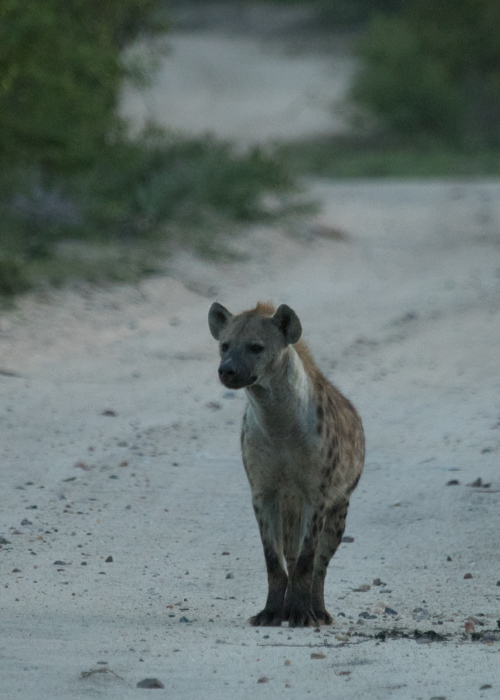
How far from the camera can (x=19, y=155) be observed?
30.9 ft

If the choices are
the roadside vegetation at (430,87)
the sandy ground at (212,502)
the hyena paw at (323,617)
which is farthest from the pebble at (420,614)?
the roadside vegetation at (430,87)

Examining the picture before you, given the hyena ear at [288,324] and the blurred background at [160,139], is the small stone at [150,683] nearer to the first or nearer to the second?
the hyena ear at [288,324]

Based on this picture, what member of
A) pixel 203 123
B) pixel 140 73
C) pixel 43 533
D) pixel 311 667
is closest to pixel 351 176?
pixel 140 73

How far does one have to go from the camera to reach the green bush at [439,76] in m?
26.2

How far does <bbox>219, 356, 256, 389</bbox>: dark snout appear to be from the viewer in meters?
3.58

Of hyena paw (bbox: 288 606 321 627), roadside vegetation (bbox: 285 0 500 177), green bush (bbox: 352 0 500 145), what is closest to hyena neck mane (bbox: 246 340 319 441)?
hyena paw (bbox: 288 606 321 627)

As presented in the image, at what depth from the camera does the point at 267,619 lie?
370 centimetres

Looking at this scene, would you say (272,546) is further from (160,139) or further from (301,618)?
(160,139)

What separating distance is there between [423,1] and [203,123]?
6472 mm

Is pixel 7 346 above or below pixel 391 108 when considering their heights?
below

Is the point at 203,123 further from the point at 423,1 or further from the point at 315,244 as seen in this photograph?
the point at 315,244

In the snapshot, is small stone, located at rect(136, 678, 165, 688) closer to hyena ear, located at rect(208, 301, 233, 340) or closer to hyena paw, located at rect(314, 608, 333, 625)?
hyena paw, located at rect(314, 608, 333, 625)

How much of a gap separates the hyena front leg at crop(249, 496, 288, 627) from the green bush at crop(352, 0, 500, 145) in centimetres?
2324

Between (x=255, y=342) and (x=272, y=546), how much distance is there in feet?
2.32
